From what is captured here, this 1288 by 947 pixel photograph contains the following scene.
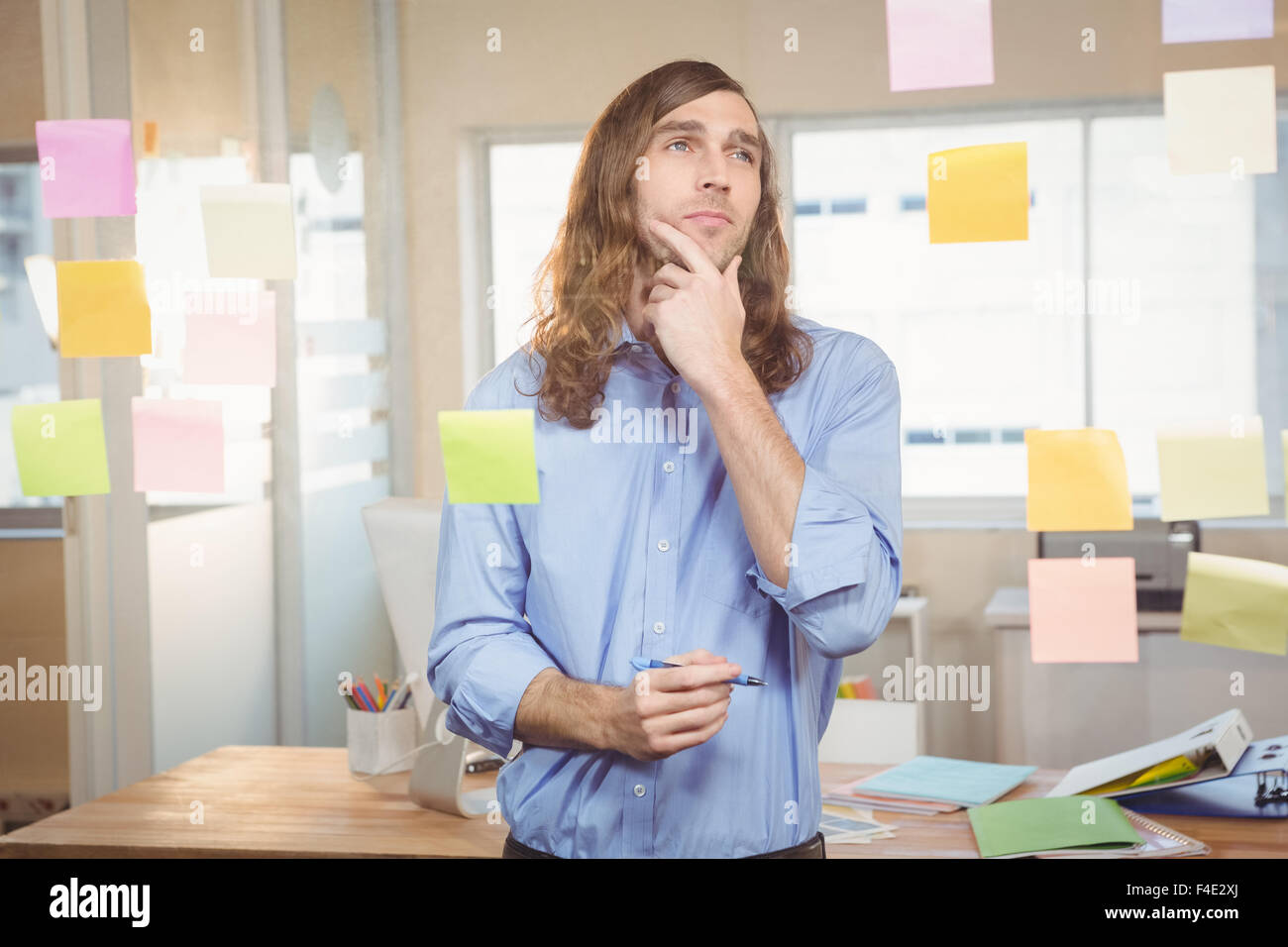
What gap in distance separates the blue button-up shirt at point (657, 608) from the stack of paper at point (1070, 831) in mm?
314

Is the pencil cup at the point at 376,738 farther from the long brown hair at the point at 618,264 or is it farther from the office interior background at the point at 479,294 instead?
the long brown hair at the point at 618,264

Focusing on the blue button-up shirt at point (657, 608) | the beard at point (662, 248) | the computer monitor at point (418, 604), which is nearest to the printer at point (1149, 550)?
the blue button-up shirt at point (657, 608)

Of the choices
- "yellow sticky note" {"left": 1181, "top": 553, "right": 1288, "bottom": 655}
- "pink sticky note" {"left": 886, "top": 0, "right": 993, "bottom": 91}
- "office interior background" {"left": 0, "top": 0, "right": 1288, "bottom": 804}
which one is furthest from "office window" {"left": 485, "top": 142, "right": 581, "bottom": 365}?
"yellow sticky note" {"left": 1181, "top": 553, "right": 1288, "bottom": 655}

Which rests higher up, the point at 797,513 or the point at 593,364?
the point at 593,364

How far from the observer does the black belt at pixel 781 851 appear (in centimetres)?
112

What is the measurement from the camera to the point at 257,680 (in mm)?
2166

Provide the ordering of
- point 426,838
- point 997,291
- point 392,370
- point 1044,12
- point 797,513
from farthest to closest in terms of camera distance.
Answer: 1. point 997,291
2. point 392,370
3. point 1044,12
4. point 426,838
5. point 797,513

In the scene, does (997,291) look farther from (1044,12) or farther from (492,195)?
(492,195)

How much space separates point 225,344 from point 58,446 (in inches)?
10.6

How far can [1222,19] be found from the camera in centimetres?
144

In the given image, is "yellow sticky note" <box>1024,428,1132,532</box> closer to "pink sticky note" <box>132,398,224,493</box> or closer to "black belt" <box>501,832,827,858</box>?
"black belt" <box>501,832,827,858</box>
